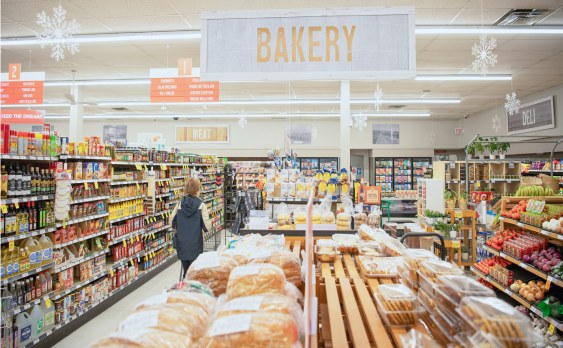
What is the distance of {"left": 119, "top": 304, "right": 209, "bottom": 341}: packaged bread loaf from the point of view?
0.98 m

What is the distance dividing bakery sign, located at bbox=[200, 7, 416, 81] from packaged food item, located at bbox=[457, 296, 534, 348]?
1.87m

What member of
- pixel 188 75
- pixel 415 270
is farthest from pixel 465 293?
pixel 188 75

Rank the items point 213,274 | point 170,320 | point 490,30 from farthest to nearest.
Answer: point 490,30, point 213,274, point 170,320

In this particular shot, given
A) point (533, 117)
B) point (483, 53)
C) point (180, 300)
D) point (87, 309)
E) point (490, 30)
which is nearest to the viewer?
point (180, 300)

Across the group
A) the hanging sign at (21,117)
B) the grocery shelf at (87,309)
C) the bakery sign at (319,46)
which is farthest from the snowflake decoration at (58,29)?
the hanging sign at (21,117)

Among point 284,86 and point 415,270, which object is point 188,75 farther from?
point 415,270

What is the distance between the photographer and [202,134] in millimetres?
15383

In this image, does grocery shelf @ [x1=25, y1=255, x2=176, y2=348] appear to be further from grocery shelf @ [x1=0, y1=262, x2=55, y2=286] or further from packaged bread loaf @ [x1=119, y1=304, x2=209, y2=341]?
packaged bread loaf @ [x1=119, y1=304, x2=209, y2=341]

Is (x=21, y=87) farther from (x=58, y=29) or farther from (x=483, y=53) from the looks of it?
(x=483, y=53)

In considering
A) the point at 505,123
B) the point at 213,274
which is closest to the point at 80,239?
the point at 213,274

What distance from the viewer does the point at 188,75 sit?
659 cm

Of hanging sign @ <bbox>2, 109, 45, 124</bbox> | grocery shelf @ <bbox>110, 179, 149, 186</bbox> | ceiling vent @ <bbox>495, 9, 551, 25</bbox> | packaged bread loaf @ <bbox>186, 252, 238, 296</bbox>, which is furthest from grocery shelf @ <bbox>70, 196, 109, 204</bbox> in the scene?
ceiling vent @ <bbox>495, 9, 551, 25</bbox>

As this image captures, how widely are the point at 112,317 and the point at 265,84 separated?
23.0 feet

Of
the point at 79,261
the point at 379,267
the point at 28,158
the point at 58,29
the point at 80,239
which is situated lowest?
the point at 79,261
